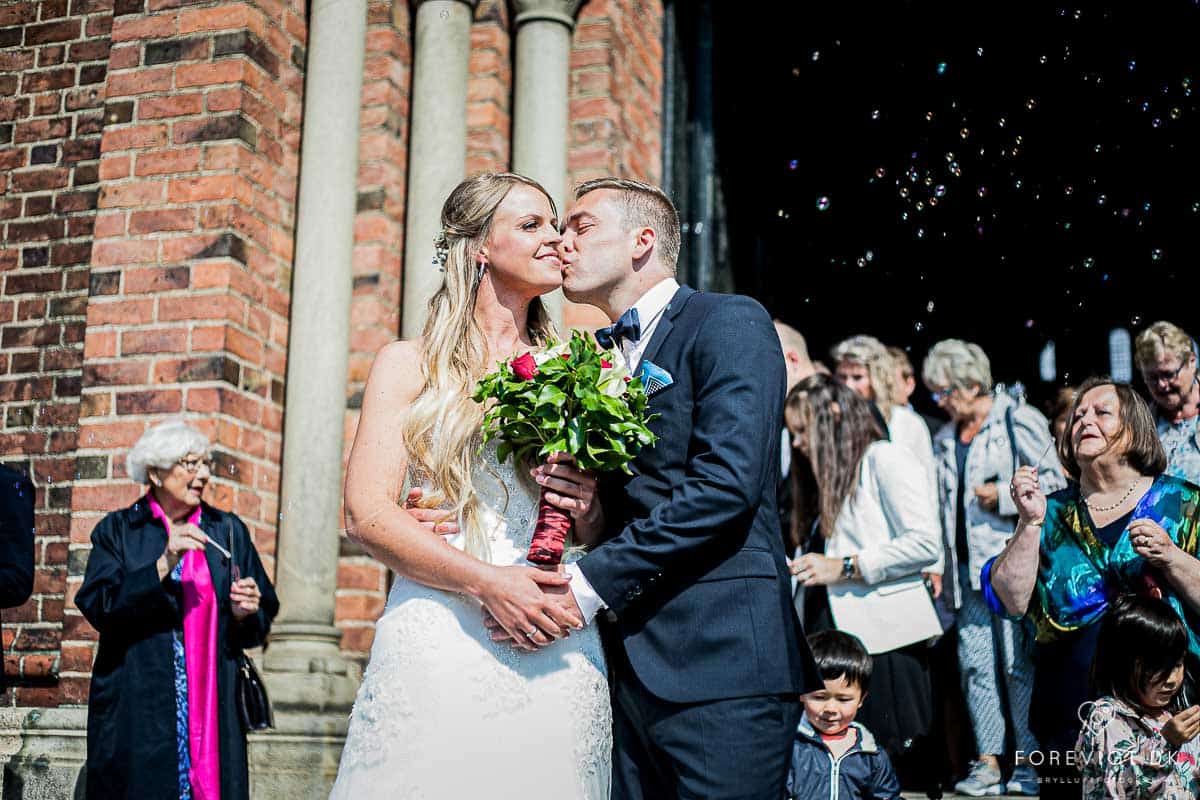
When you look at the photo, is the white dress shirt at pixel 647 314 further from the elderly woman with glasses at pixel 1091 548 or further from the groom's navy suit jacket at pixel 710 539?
the elderly woman with glasses at pixel 1091 548

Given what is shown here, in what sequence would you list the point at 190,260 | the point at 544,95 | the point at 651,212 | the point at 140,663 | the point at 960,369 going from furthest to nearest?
1. the point at 960,369
2. the point at 544,95
3. the point at 190,260
4. the point at 140,663
5. the point at 651,212

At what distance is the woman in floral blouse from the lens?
3.60 metres

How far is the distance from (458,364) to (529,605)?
71 centimetres

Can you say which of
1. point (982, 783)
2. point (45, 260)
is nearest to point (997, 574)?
point (982, 783)

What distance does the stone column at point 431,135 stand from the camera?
558 centimetres

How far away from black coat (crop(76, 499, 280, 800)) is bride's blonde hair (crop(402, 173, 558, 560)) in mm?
1797

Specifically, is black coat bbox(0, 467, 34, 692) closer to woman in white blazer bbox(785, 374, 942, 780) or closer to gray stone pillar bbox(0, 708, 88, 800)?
gray stone pillar bbox(0, 708, 88, 800)

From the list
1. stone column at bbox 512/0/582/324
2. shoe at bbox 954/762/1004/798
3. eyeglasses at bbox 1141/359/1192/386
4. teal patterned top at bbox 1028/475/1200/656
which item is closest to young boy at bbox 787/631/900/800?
teal patterned top at bbox 1028/475/1200/656

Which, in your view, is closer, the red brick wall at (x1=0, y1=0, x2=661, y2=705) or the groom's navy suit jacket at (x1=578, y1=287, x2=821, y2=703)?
the groom's navy suit jacket at (x1=578, y1=287, x2=821, y2=703)

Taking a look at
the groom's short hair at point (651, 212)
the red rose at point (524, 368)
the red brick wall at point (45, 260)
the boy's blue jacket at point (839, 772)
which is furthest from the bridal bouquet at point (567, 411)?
the red brick wall at point (45, 260)

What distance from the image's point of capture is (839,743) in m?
4.22

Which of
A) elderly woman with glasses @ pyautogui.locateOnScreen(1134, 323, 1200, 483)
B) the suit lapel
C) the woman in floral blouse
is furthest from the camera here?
elderly woman with glasses @ pyautogui.locateOnScreen(1134, 323, 1200, 483)

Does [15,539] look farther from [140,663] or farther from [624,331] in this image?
[624,331]

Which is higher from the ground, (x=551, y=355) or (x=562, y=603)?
(x=551, y=355)
